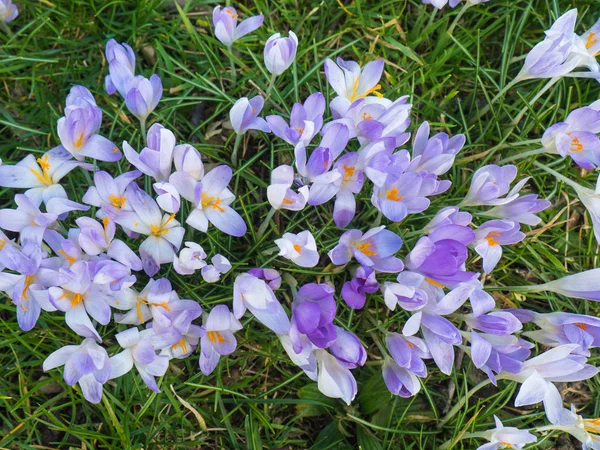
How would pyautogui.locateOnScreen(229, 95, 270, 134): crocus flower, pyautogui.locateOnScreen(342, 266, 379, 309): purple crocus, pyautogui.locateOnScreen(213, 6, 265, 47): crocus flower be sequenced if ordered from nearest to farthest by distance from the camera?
1. pyautogui.locateOnScreen(342, 266, 379, 309): purple crocus
2. pyautogui.locateOnScreen(229, 95, 270, 134): crocus flower
3. pyautogui.locateOnScreen(213, 6, 265, 47): crocus flower

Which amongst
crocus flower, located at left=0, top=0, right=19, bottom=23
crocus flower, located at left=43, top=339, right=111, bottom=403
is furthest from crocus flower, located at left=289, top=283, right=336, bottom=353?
crocus flower, located at left=0, top=0, right=19, bottom=23

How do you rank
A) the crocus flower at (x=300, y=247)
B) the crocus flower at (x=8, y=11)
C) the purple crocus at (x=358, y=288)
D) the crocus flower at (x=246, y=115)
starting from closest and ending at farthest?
the crocus flower at (x=300, y=247) < the purple crocus at (x=358, y=288) < the crocus flower at (x=246, y=115) < the crocus flower at (x=8, y=11)

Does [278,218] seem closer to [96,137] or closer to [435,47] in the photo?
[96,137]

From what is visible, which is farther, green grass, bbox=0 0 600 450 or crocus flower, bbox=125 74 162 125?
green grass, bbox=0 0 600 450

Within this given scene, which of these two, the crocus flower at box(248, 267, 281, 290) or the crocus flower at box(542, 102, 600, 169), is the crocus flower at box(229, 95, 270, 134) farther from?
the crocus flower at box(542, 102, 600, 169)

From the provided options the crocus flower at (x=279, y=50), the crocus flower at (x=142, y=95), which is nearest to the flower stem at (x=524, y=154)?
the crocus flower at (x=279, y=50)

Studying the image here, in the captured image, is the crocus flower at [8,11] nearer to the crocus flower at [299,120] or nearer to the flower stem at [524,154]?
the crocus flower at [299,120]
